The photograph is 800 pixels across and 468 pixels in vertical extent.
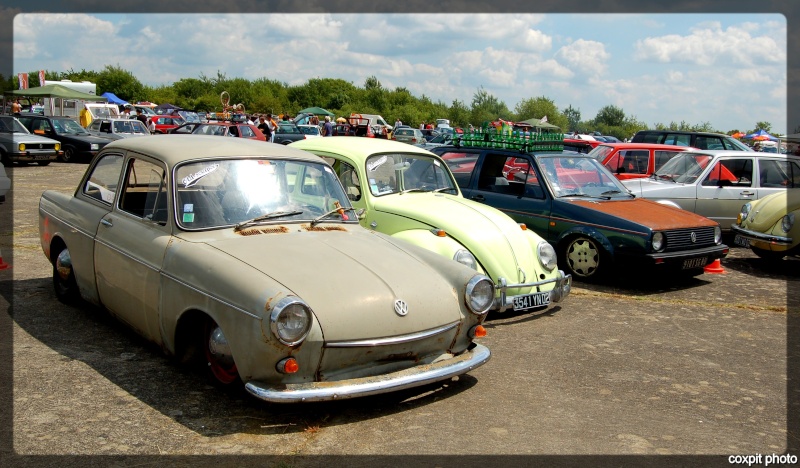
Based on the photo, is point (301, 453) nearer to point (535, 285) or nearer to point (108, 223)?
point (108, 223)

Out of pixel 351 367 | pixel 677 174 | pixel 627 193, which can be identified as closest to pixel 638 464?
pixel 351 367

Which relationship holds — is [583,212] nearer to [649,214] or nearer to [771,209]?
[649,214]

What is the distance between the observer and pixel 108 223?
5996mm

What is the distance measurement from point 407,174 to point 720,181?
6515mm

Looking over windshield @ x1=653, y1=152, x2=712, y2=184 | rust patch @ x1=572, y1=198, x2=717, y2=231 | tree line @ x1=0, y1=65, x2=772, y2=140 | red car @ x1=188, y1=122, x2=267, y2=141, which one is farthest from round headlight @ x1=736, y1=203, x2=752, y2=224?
tree line @ x1=0, y1=65, x2=772, y2=140

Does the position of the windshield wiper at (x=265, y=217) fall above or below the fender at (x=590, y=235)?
above

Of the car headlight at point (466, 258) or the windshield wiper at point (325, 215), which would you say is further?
the car headlight at point (466, 258)

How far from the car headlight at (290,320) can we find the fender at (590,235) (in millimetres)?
5481

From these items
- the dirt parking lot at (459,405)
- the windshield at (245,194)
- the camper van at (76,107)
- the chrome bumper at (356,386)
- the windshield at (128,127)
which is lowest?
the dirt parking lot at (459,405)

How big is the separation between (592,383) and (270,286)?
8.70 feet

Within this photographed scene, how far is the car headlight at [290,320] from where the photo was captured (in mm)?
4262

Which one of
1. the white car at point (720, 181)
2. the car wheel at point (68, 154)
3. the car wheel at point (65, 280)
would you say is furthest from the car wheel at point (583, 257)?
the car wheel at point (68, 154)

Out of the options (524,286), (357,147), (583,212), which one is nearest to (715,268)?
(583,212)

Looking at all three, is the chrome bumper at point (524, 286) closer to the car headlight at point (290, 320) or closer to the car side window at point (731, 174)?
the car headlight at point (290, 320)
